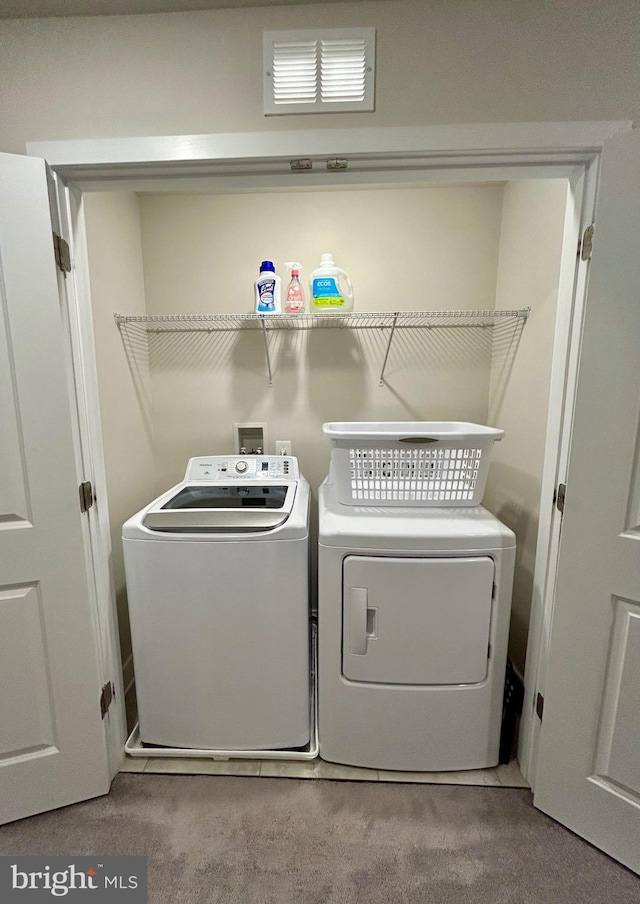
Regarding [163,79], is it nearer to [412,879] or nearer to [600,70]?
[600,70]

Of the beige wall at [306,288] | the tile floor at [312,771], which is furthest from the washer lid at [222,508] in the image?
the tile floor at [312,771]

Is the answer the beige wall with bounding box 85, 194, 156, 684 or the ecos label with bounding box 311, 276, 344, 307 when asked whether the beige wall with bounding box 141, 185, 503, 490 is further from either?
the ecos label with bounding box 311, 276, 344, 307

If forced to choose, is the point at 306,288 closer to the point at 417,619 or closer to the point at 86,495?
the point at 86,495

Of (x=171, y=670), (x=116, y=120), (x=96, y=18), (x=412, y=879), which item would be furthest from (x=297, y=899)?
(x=96, y=18)

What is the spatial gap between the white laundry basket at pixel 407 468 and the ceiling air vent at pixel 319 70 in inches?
38.6

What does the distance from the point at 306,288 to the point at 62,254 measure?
1107 millimetres

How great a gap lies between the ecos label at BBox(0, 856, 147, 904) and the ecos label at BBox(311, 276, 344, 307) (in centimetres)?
212

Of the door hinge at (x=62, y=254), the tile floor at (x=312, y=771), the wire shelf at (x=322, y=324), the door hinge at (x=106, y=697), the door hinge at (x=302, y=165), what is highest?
the door hinge at (x=302, y=165)

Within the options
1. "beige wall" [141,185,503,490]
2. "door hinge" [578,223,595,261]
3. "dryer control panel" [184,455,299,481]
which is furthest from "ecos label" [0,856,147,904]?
"door hinge" [578,223,595,261]

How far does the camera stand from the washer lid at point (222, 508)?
51.2 inches

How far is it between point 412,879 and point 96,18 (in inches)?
104

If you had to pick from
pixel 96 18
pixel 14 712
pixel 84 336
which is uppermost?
pixel 96 18

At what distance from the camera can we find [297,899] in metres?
1.04

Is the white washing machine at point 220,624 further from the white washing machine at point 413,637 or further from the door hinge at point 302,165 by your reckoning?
the door hinge at point 302,165
